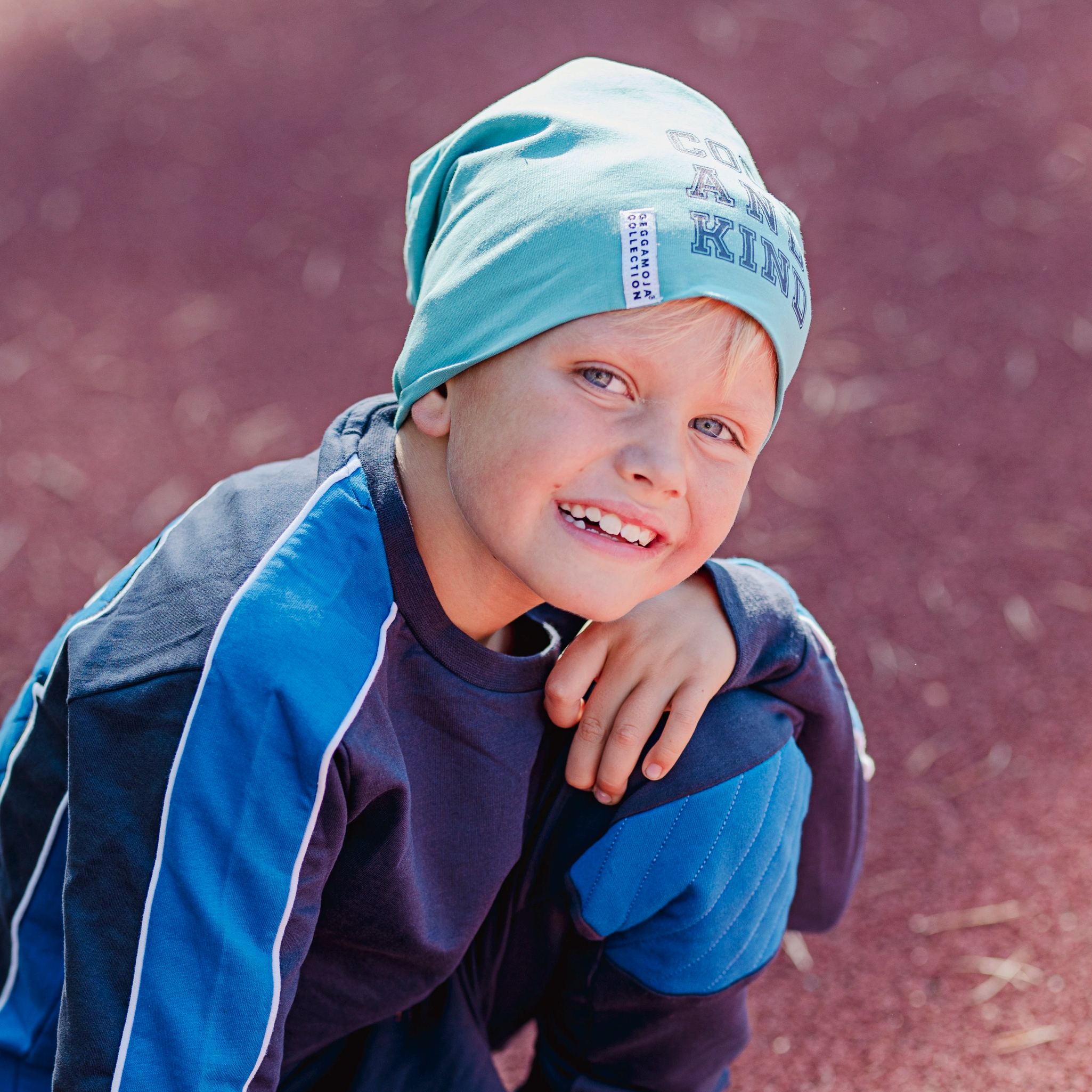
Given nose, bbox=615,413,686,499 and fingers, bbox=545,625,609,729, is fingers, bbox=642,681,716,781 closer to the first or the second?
fingers, bbox=545,625,609,729

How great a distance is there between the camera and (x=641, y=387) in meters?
1.37

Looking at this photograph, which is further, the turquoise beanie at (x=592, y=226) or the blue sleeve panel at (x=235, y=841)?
the turquoise beanie at (x=592, y=226)

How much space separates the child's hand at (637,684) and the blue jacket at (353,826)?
39 mm

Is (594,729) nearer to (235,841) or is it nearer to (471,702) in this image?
(471,702)

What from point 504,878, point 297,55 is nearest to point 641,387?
point 504,878

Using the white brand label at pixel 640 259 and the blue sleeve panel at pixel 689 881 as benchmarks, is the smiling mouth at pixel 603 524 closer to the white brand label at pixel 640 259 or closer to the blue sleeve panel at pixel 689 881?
the white brand label at pixel 640 259

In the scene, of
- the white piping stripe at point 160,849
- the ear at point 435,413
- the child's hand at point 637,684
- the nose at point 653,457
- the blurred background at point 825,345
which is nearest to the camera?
the white piping stripe at point 160,849

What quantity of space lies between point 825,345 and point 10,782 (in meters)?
2.85

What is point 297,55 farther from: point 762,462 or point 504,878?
point 504,878

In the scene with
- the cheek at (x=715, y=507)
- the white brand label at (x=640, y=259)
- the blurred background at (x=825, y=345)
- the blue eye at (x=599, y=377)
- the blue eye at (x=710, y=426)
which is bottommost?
the blurred background at (x=825, y=345)

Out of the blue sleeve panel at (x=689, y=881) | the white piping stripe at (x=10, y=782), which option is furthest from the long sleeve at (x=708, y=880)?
the white piping stripe at (x=10, y=782)

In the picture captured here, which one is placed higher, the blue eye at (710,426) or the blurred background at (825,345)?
the blue eye at (710,426)

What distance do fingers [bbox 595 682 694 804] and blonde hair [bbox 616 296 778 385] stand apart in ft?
1.58

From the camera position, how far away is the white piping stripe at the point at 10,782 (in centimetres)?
150
